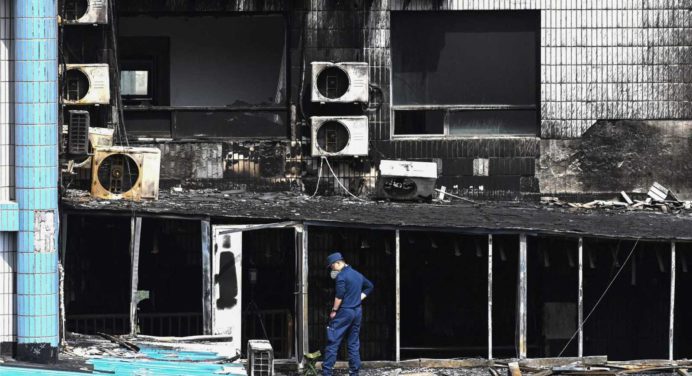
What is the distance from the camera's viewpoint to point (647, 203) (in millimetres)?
23172

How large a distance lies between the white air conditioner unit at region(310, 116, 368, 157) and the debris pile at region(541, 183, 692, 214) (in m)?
3.04

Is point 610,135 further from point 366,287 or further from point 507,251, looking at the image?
point 366,287

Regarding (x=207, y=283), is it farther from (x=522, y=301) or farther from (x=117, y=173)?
(x=522, y=301)

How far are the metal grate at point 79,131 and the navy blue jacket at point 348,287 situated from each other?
3.87 meters

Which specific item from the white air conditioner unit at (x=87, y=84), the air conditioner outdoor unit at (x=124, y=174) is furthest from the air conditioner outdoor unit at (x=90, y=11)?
the air conditioner outdoor unit at (x=124, y=174)

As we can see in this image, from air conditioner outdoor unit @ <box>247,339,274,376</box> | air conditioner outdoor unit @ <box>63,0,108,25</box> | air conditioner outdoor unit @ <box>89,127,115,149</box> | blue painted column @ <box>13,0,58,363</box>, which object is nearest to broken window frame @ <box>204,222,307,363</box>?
air conditioner outdoor unit @ <box>247,339,274,376</box>

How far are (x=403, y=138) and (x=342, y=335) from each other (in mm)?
4716

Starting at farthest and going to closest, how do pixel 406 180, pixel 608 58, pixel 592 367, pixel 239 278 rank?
pixel 608 58 → pixel 406 180 → pixel 239 278 → pixel 592 367

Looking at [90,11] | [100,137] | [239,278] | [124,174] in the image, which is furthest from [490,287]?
[90,11]

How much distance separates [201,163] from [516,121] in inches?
196

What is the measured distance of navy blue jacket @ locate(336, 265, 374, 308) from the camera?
19.5m

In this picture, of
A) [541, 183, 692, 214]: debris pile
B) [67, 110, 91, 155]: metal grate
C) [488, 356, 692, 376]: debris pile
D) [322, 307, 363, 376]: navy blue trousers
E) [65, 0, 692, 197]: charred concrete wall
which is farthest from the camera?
[65, 0, 692, 197]: charred concrete wall

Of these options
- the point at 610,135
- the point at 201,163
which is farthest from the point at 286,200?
the point at 610,135

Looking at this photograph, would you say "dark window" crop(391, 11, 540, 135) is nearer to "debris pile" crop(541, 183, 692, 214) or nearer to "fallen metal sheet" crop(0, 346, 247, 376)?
"debris pile" crop(541, 183, 692, 214)
